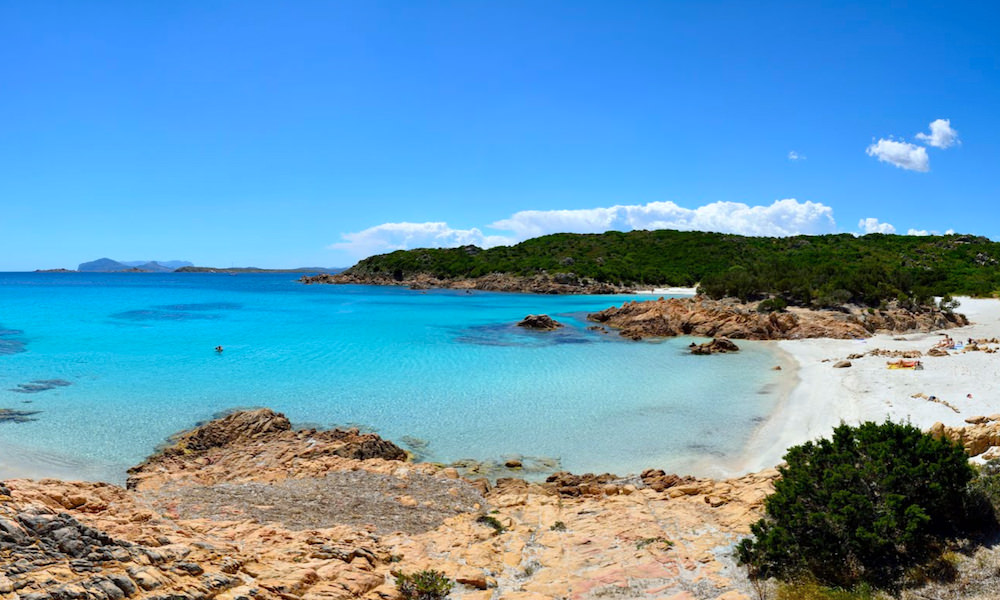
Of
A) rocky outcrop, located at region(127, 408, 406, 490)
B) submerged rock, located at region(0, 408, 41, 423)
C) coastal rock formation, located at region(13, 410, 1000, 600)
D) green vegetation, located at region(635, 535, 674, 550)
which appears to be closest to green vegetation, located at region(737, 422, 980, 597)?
coastal rock formation, located at region(13, 410, 1000, 600)

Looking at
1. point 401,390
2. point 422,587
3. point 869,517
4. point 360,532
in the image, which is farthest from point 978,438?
point 401,390

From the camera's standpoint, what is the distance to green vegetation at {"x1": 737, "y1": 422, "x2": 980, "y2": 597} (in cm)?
663

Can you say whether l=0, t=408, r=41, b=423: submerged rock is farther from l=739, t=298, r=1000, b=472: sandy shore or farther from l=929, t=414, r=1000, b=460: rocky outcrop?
l=929, t=414, r=1000, b=460: rocky outcrop

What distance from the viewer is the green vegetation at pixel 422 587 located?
6797mm

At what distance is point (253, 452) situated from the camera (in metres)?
13.7

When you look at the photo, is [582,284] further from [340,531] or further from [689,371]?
[340,531]

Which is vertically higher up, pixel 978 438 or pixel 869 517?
pixel 869 517

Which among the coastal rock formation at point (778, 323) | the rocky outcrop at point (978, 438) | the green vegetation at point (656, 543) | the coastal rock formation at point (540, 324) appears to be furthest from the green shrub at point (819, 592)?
the coastal rock formation at point (540, 324)

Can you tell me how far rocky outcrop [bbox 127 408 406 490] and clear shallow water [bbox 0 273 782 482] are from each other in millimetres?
1181

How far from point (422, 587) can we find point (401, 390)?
14.8 m

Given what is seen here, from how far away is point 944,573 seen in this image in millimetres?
6379

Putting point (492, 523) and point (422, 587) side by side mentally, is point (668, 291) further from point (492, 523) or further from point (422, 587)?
point (422, 587)

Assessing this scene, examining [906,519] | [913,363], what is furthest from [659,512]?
[913,363]

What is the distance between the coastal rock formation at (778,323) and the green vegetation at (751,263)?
4124 millimetres
